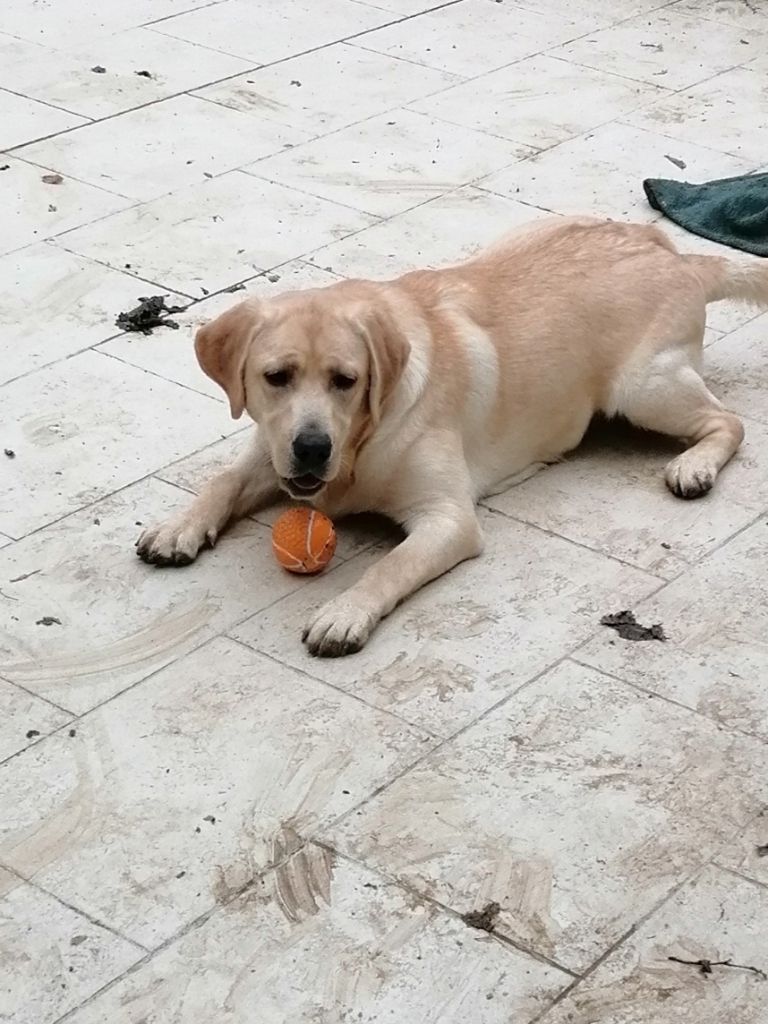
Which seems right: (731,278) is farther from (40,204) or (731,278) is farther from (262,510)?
(40,204)

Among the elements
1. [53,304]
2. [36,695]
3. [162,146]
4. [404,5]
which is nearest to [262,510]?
[36,695]

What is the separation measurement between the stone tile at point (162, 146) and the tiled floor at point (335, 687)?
0.02 meters

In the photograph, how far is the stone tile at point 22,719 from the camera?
3.58 metres

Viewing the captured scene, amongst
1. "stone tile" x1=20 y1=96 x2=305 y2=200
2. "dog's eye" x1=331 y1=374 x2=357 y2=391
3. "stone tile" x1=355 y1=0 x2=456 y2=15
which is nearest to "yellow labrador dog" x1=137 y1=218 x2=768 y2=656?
"dog's eye" x1=331 y1=374 x2=357 y2=391

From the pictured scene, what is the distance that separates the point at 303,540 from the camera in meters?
4.12

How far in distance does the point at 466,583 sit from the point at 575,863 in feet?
3.44

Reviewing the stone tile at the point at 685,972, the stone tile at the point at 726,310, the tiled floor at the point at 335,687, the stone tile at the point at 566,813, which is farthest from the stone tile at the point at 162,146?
the stone tile at the point at 685,972

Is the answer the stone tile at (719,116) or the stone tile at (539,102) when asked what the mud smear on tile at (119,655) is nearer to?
the stone tile at (539,102)

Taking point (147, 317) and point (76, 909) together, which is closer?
point (76, 909)

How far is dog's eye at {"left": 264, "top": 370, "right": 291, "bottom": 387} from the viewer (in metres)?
4.00

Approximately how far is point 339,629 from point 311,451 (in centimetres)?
41

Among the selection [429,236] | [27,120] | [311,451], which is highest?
[311,451]

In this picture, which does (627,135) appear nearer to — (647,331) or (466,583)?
(647,331)

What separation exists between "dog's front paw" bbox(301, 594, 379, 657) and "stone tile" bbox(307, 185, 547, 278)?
195cm
